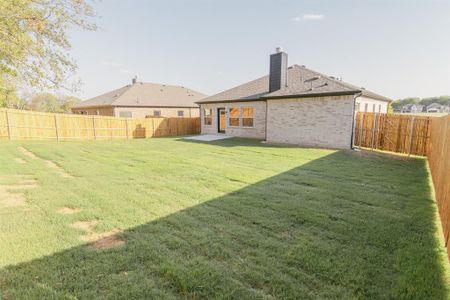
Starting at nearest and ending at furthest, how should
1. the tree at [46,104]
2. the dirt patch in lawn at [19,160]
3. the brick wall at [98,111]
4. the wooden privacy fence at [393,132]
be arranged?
the dirt patch in lawn at [19,160] < the wooden privacy fence at [393,132] < the brick wall at [98,111] < the tree at [46,104]

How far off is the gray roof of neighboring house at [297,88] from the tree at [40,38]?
10716 mm

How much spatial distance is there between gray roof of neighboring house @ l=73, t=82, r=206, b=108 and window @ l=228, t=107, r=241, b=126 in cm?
933

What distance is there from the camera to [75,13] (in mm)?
5875

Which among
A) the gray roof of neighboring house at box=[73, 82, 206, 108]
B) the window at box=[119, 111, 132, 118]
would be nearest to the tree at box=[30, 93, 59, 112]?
the gray roof of neighboring house at box=[73, 82, 206, 108]

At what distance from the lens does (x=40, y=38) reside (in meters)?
5.70

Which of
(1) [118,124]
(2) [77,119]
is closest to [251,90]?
(1) [118,124]

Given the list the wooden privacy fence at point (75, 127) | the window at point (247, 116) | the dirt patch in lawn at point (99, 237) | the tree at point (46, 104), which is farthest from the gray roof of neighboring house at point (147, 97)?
the dirt patch in lawn at point (99, 237)

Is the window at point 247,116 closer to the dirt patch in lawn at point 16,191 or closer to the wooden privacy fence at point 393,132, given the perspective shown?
the wooden privacy fence at point 393,132

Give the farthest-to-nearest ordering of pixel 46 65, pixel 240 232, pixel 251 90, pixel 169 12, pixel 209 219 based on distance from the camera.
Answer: pixel 251 90, pixel 169 12, pixel 46 65, pixel 209 219, pixel 240 232

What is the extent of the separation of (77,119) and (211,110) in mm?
9842

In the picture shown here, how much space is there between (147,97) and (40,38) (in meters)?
22.1

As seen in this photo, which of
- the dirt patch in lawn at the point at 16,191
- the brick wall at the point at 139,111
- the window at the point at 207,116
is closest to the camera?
the dirt patch in lawn at the point at 16,191

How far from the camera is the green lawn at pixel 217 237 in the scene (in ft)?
7.82

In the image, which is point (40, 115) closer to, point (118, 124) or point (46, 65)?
point (118, 124)
